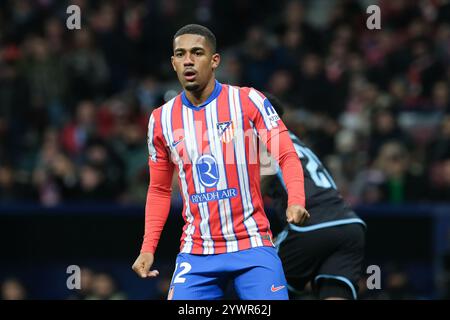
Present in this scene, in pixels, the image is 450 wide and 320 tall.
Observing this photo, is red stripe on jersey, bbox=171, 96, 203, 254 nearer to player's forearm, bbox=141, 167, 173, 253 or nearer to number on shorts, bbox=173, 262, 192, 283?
number on shorts, bbox=173, 262, 192, 283

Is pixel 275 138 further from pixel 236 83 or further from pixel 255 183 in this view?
pixel 236 83

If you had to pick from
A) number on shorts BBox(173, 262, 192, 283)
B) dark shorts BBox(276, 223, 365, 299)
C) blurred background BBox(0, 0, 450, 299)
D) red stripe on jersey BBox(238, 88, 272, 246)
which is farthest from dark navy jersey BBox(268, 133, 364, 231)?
blurred background BBox(0, 0, 450, 299)

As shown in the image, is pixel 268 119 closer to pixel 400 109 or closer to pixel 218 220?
pixel 218 220

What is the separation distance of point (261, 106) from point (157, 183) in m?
0.76

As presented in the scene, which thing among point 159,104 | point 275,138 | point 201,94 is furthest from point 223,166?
point 159,104

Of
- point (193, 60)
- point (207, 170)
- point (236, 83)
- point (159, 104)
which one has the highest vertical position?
point (236, 83)

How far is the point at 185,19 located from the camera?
14.7 m

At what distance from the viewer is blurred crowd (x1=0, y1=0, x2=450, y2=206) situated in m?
11.7

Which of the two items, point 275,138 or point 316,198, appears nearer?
point 275,138

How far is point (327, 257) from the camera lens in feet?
22.2

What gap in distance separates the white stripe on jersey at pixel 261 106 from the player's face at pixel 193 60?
273 millimetres

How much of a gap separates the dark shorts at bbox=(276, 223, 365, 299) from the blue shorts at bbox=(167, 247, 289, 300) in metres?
1.05

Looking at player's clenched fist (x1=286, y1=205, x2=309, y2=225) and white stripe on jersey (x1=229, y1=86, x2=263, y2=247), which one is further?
white stripe on jersey (x1=229, y1=86, x2=263, y2=247)
